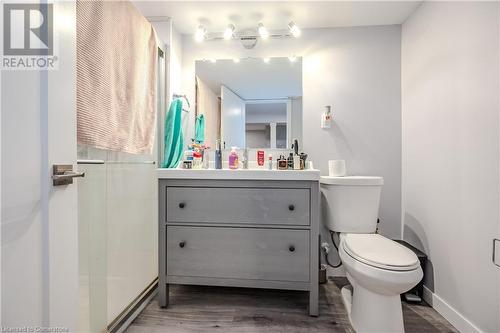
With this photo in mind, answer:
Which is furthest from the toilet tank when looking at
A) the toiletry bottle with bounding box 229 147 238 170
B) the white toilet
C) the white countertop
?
the toiletry bottle with bounding box 229 147 238 170

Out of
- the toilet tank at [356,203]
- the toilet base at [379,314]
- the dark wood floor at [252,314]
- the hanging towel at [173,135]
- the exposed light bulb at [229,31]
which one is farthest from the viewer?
the exposed light bulb at [229,31]

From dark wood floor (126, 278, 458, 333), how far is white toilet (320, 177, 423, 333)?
152mm

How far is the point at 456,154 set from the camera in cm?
147

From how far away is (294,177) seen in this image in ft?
5.06

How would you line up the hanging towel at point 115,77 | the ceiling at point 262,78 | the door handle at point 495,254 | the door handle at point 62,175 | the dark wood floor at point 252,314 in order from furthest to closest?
the ceiling at point 262,78 < the dark wood floor at point 252,314 < the door handle at point 495,254 < the hanging towel at point 115,77 < the door handle at point 62,175

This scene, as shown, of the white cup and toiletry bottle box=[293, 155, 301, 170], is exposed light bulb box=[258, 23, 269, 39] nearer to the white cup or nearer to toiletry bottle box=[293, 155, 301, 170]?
toiletry bottle box=[293, 155, 301, 170]

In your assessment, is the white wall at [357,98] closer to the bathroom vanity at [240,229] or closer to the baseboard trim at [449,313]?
the baseboard trim at [449,313]

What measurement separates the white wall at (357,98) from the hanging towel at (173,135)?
906 millimetres

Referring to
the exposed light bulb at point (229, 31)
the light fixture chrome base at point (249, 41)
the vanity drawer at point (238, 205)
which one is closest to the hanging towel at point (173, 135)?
the vanity drawer at point (238, 205)

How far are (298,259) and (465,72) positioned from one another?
140 centimetres

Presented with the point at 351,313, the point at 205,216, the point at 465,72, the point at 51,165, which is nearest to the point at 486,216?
the point at 465,72

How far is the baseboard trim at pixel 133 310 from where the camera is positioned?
139 cm

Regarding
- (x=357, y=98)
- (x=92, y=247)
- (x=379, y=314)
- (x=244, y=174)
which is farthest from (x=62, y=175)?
(x=357, y=98)

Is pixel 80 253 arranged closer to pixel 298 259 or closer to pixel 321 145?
pixel 298 259
